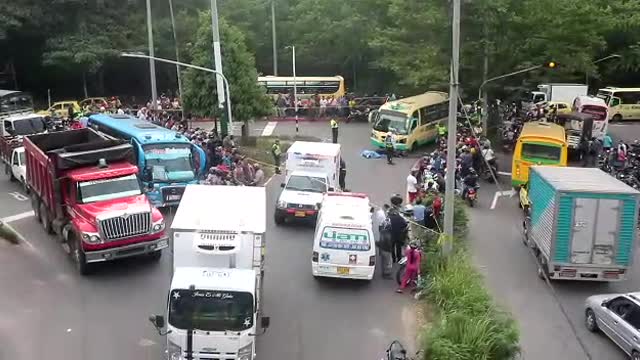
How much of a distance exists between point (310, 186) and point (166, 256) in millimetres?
5680

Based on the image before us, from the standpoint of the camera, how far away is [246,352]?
13.5 meters

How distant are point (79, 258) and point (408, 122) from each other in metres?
20.3

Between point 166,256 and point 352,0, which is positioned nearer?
point 166,256

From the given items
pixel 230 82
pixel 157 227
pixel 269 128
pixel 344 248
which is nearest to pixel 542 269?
pixel 344 248

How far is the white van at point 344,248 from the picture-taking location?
18.3 m

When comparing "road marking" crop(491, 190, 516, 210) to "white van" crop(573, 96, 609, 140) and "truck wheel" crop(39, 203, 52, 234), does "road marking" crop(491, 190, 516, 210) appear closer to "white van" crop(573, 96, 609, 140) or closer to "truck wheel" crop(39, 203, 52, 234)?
"white van" crop(573, 96, 609, 140)

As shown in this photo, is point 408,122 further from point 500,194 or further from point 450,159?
point 450,159

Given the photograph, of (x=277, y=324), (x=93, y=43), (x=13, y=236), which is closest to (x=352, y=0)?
(x=93, y=43)

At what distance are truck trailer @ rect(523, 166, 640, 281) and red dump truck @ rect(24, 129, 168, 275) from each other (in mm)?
10282

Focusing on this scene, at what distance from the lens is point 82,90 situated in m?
57.8

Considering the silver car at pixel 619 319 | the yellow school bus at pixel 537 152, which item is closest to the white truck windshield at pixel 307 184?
the yellow school bus at pixel 537 152

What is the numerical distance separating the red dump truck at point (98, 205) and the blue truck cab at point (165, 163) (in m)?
3.78

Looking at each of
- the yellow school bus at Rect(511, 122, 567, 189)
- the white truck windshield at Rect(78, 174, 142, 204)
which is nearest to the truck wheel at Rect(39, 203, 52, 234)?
the white truck windshield at Rect(78, 174, 142, 204)

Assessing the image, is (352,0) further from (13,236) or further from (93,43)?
(13,236)
